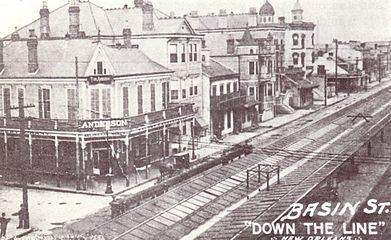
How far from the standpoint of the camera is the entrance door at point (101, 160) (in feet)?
101

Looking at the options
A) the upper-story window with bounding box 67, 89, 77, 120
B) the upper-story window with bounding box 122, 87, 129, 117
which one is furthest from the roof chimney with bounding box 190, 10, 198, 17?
the upper-story window with bounding box 67, 89, 77, 120

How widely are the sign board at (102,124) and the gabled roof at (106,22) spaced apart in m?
10.6

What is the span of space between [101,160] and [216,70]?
1705cm

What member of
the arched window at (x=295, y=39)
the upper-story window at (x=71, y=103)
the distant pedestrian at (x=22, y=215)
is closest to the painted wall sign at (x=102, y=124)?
the upper-story window at (x=71, y=103)

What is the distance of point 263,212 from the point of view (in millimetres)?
21672

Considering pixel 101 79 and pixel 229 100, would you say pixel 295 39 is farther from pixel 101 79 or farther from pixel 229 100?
pixel 101 79

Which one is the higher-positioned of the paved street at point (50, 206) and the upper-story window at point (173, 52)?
the upper-story window at point (173, 52)

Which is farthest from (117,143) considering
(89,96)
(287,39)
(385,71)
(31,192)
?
(385,71)

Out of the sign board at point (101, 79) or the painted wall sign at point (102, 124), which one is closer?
the painted wall sign at point (102, 124)

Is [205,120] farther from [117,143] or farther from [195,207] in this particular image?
[195,207]

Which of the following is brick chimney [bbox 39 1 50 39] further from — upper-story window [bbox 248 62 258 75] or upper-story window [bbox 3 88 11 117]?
upper-story window [bbox 248 62 258 75]

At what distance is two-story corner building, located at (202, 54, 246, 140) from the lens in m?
43.0

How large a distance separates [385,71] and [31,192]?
8857 cm

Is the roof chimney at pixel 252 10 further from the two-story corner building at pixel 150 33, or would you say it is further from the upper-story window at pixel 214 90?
the two-story corner building at pixel 150 33
